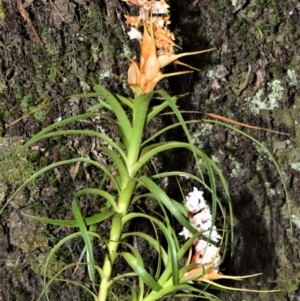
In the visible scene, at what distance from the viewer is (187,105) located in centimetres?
155

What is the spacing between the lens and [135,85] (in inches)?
41.2

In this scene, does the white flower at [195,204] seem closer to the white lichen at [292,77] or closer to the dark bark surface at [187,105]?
the dark bark surface at [187,105]

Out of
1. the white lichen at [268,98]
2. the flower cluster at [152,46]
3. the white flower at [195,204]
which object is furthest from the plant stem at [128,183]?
the white lichen at [268,98]

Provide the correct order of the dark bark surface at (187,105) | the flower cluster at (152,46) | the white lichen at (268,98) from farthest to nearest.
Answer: the white lichen at (268,98) < the dark bark surface at (187,105) < the flower cluster at (152,46)

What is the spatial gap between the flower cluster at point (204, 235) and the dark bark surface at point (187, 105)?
207mm

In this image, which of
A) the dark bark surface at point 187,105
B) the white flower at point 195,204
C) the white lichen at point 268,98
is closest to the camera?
the white flower at point 195,204

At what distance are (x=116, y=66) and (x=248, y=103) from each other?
1.38ft

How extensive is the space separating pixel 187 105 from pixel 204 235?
0.48 meters

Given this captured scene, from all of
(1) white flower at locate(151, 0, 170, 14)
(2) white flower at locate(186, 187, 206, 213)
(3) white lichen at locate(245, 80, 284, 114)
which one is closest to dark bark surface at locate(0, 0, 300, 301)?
(3) white lichen at locate(245, 80, 284, 114)

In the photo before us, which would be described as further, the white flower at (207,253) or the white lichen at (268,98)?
the white lichen at (268,98)

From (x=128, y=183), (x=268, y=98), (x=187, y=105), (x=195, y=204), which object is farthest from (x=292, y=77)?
(x=128, y=183)

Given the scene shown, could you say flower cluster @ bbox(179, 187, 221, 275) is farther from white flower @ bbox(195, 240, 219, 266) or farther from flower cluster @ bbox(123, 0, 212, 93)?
flower cluster @ bbox(123, 0, 212, 93)

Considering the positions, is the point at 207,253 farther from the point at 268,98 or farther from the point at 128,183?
the point at 268,98

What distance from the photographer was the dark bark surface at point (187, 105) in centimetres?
134
